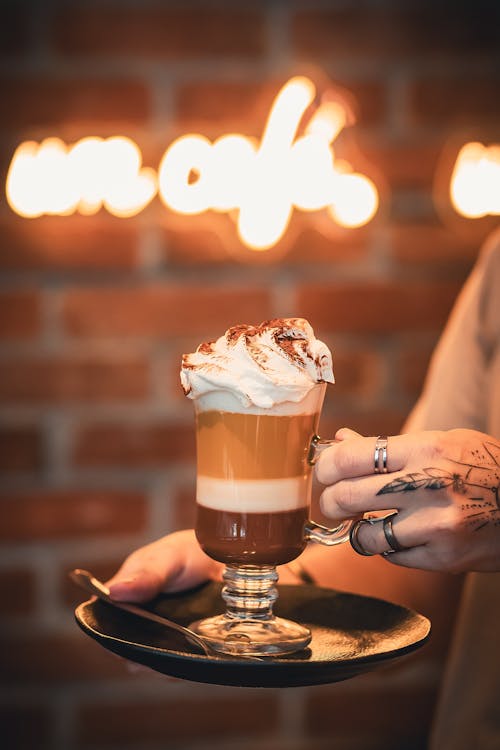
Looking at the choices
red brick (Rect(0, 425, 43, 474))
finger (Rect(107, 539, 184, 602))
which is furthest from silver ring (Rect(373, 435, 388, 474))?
red brick (Rect(0, 425, 43, 474))

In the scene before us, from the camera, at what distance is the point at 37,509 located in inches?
74.4

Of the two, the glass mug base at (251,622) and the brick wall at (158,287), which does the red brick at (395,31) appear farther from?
the glass mug base at (251,622)

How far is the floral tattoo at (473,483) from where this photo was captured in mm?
843

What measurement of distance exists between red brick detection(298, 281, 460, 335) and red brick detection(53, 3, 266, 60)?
1.85 feet

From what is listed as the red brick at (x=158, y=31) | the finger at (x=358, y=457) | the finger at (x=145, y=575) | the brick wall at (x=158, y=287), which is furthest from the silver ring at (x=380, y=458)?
the red brick at (x=158, y=31)

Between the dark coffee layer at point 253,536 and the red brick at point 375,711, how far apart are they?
1.15 meters

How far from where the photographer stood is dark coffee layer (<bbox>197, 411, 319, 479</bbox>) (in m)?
0.92

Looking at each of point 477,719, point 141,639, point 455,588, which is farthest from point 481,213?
point 141,639

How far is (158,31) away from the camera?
6.13 feet

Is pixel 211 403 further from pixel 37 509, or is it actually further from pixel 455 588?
pixel 37 509

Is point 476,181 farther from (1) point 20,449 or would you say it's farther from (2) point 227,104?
(1) point 20,449

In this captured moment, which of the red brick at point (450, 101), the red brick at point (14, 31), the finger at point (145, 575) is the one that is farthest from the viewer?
the red brick at point (450, 101)

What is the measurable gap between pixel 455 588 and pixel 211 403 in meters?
0.64

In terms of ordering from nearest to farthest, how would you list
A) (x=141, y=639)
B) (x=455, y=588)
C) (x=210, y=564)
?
(x=141, y=639), (x=210, y=564), (x=455, y=588)
